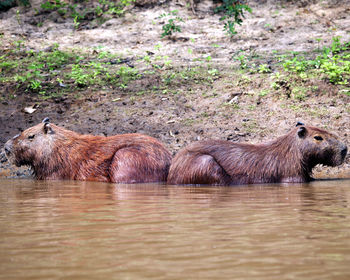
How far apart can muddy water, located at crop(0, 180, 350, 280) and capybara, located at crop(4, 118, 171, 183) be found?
2.43 m

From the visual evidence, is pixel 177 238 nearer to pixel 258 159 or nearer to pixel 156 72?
pixel 258 159

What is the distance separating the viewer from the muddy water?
194 centimetres

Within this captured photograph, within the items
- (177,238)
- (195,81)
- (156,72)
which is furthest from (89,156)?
(177,238)

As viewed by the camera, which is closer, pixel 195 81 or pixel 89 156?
pixel 89 156

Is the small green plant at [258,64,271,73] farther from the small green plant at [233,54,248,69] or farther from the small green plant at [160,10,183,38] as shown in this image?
the small green plant at [160,10,183,38]

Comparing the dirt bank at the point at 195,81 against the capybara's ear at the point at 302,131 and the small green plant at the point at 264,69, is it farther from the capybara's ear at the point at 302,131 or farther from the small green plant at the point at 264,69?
the capybara's ear at the point at 302,131

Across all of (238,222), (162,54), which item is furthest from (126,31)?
(238,222)

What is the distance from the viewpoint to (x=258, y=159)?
6.67 meters

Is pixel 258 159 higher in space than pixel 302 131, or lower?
lower

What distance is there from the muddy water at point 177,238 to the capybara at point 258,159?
1.95 m

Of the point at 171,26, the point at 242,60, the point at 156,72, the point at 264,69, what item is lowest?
the point at 264,69

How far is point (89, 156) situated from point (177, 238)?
5006 millimetres

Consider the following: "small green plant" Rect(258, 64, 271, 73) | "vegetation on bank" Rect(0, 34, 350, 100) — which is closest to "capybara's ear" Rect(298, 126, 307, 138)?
"vegetation on bank" Rect(0, 34, 350, 100)

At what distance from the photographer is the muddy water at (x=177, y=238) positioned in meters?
1.94
